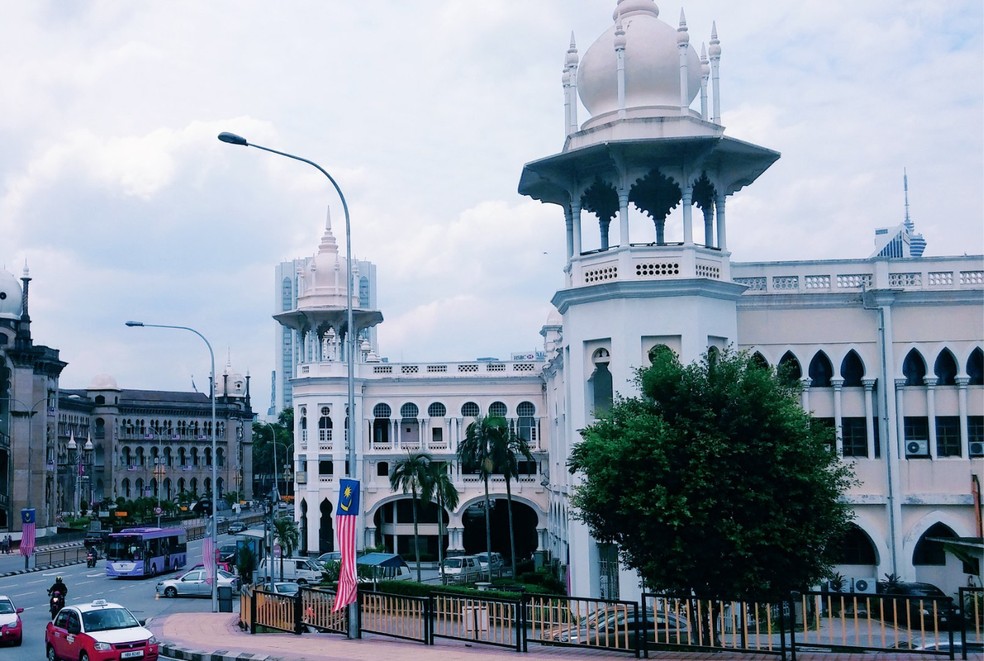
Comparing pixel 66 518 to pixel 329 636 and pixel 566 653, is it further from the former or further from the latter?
pixel 566 653

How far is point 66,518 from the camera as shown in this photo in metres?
90.8

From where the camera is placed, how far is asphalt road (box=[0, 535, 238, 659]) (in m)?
31.6

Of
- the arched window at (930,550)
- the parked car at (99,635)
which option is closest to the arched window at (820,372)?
the arched window at (930,550)

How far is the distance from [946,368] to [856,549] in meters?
5.87

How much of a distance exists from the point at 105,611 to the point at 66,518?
245ft

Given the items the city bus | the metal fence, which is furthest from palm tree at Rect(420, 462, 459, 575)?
the metal fence

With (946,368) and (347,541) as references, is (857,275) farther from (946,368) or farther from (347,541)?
(347,541)

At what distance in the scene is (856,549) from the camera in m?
29.9

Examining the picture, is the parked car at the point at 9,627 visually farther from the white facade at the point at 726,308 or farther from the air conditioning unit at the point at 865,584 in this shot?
the air conditioning unit at the point at 865,584

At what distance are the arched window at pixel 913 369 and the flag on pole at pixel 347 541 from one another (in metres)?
17.4

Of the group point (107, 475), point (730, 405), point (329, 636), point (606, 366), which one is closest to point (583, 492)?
point (730, 405)

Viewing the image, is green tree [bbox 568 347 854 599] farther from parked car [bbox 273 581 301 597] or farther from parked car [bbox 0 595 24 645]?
parked car [bbox 273 581 301 597]

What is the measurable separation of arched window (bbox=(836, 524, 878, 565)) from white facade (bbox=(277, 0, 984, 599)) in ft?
0.13

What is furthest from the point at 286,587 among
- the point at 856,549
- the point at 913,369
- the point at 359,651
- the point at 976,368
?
the point at 976,368
